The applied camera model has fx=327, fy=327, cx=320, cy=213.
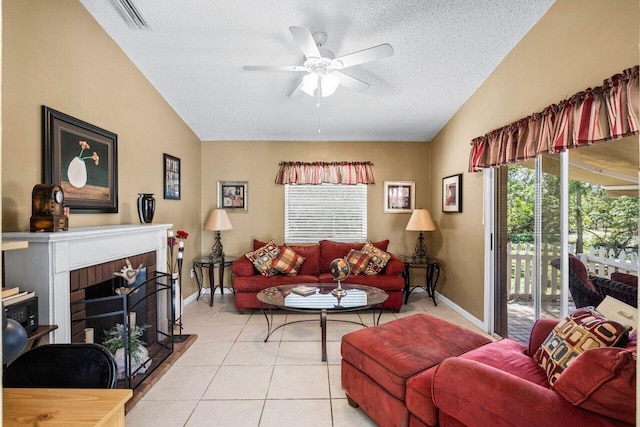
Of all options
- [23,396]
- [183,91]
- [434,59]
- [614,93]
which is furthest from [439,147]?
[23,396]

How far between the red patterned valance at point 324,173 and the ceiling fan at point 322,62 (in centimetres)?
217

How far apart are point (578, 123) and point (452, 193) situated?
2182mm

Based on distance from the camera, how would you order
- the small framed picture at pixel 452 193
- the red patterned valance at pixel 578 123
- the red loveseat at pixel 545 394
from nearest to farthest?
the red loveseat at pixel 545 394 < the red patterned valance at pixel 578 123 < the small framed picture at pixel 452 193

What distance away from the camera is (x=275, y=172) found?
5.19m

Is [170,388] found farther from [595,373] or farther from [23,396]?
[595,373]

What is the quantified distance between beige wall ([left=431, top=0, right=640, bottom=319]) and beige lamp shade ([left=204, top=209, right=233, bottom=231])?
123 inches

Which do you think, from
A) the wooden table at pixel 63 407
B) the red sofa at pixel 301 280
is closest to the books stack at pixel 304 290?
the red sofa at pixel 301 280

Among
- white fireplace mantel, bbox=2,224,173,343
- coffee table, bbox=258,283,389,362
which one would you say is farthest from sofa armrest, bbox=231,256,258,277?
white fireplace mantel, bbox=2,224,173,343

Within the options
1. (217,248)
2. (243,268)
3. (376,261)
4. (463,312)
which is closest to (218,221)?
(217,248)

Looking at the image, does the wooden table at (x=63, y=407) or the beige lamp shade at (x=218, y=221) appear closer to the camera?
the wooden table at (x=63, y=407)

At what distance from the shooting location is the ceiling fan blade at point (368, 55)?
7.53 feet

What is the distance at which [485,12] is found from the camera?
254 cm

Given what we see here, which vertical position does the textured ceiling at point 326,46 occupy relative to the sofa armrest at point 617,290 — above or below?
above

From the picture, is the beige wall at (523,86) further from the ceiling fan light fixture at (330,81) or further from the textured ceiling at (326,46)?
the ceiling fan light fixture at (330,81)
